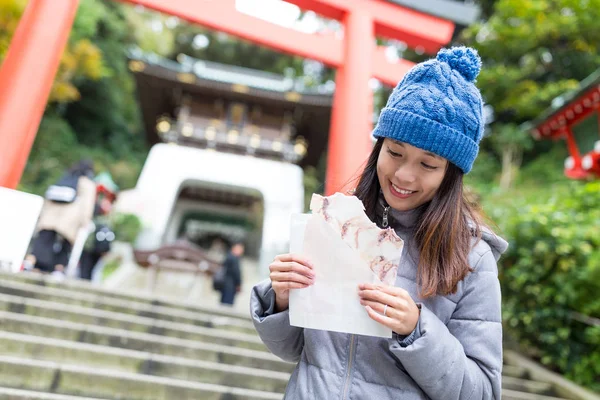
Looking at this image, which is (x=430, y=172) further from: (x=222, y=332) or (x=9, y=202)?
(x=222, y=332)

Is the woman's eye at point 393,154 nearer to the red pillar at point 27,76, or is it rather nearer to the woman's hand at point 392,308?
the woman's hand at point 392,308

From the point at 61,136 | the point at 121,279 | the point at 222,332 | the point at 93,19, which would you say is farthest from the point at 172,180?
the point at 222,332

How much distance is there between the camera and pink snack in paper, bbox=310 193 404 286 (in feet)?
2.94

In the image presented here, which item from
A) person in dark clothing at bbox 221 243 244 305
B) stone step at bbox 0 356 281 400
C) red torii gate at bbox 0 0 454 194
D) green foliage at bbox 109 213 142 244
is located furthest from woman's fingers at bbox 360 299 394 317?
green foliage at bbox 109 213 142 244

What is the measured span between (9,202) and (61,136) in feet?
54.6

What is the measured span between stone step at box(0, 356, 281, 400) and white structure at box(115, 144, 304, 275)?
8.49 meters

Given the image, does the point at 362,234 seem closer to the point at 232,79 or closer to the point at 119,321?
the point at 119,321

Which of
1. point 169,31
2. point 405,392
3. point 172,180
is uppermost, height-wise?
point 169,31

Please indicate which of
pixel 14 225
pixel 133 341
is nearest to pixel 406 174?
pixel 14 225

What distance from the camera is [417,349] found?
84cm

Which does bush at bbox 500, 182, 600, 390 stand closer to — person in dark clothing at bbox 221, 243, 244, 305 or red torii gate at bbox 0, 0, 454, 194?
red torii gate at bbox 0, 0, 454, 194

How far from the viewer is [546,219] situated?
4.12 m

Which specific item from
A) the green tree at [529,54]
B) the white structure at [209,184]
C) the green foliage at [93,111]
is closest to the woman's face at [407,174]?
the white structure at [209,184]

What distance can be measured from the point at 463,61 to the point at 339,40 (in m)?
4.30
